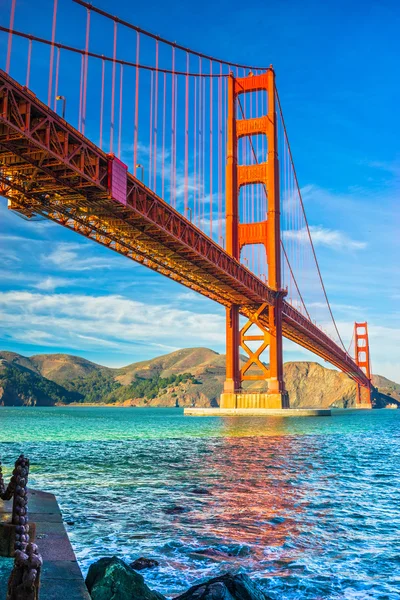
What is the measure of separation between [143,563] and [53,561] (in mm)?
1691

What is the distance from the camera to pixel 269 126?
65188mm

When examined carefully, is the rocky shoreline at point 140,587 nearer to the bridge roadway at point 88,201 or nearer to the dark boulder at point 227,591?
the dark boulder at point 227,591

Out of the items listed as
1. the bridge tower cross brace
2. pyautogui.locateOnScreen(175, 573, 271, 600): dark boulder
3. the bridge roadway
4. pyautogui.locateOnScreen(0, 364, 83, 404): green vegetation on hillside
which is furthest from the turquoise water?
pyautogui.locateOnScreen(0, 364, 83, 404): green vegetation on hillside

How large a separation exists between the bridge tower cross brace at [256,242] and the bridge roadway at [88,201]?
25.9 ft

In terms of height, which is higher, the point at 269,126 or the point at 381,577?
the point at 269,126

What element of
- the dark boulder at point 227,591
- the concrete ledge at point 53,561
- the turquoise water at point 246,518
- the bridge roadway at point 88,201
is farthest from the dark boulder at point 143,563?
the bridge roadway at point 88,201

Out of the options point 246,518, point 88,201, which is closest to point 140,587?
point 246,518

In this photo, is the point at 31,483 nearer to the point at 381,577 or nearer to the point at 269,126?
the point at 381,577

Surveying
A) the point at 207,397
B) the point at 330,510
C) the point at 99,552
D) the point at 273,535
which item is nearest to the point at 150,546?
Answer: the point at 99,552

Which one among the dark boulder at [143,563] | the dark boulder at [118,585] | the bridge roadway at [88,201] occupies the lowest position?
the dark boulder at [143,563]

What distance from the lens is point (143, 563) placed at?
7.66m

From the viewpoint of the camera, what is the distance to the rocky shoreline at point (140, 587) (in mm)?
5590

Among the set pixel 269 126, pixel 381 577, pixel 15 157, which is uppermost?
pixel 269 126

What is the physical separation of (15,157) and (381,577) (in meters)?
21.9
